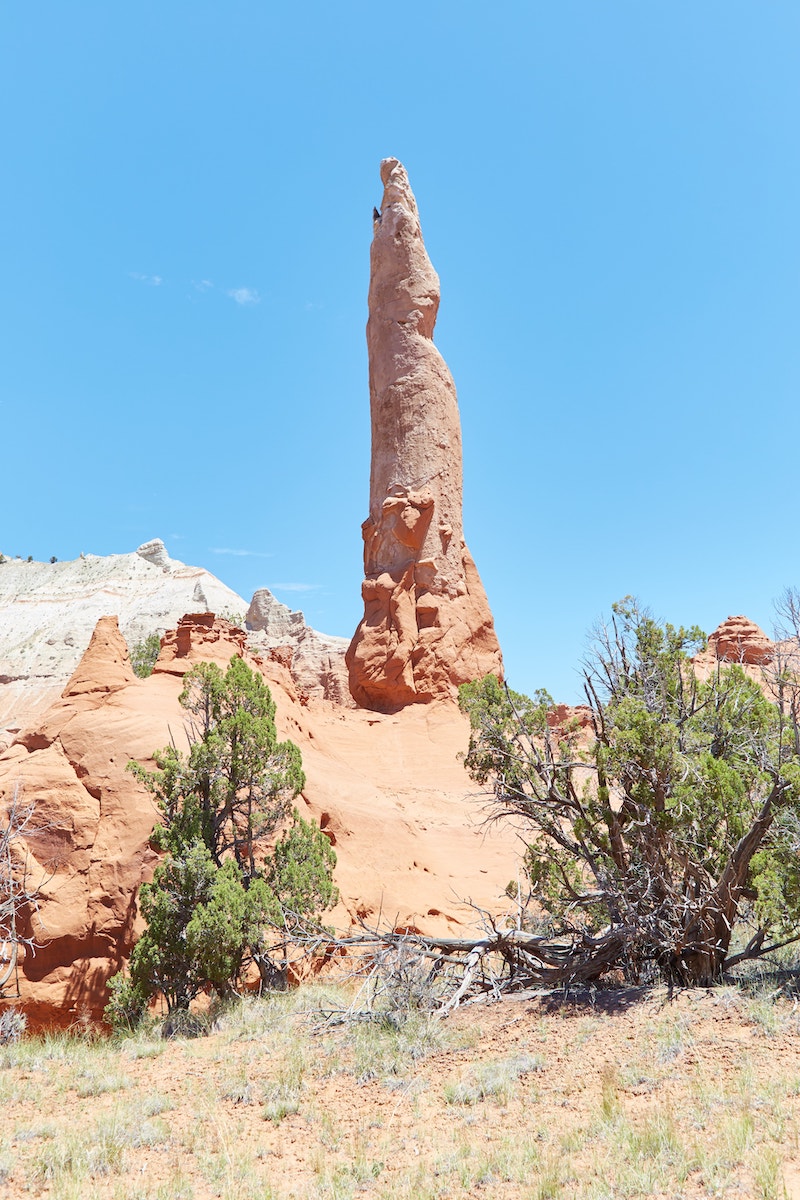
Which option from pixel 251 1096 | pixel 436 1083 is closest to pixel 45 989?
pixel 251 1096

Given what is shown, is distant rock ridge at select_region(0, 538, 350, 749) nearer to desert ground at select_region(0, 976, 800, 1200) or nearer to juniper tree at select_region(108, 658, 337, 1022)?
juniper tree at select_region(108, 658, 337, 1022)

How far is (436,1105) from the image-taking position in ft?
21.7

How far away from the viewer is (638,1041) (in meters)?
7.05

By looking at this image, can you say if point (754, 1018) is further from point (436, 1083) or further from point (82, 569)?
point (82, 569)

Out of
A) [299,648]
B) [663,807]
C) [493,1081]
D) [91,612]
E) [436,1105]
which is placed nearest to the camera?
[436,1105]

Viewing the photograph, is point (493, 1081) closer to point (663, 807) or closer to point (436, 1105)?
point (436, 1105)

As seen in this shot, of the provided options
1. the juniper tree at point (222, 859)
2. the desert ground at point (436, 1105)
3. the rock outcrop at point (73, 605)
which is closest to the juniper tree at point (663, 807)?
the desert ground at point (436, 1105)

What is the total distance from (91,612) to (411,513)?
46652 mm

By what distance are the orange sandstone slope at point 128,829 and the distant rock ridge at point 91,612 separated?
25.3m

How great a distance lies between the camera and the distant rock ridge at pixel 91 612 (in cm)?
5169

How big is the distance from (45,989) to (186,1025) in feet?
7.63

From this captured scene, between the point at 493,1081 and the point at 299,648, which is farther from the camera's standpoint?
the point at 299,648

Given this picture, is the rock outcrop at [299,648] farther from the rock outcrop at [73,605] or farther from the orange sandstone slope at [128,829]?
the orange sandstone slope at [128,829]

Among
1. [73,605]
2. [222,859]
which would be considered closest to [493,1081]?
[222,859]
